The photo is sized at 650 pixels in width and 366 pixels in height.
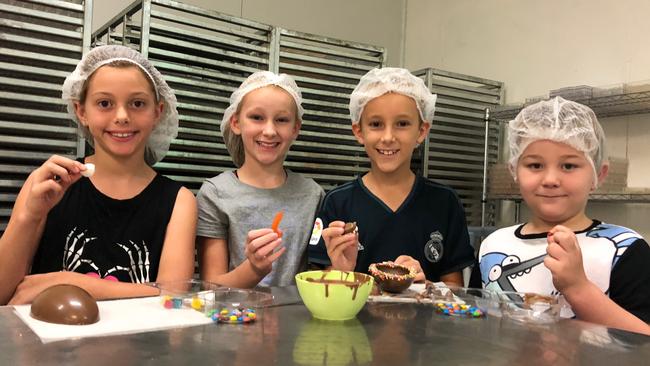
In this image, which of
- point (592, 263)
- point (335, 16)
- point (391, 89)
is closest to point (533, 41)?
point (335, 16)

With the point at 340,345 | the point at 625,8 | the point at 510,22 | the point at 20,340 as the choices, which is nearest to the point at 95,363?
the point at 20,340

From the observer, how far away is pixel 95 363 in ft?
2.04

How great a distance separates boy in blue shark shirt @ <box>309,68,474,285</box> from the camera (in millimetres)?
1691

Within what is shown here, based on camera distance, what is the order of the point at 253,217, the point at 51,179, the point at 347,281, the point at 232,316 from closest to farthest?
the point at 232,316 < the point at 347,281 < the point at 51,179 < the point at 253,217

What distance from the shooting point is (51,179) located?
3.96ft

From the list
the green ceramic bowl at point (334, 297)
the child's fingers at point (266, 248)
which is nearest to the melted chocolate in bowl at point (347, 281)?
the green ceramic bowl at point (334, 297)

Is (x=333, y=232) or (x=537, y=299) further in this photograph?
(x=333, y=232)

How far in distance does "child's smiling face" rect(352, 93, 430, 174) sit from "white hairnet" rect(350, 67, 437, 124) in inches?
0.7

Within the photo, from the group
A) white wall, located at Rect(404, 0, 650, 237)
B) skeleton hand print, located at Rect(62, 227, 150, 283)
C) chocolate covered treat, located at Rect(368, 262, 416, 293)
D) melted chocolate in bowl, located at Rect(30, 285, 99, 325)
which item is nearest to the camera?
melted chocolate in bowl, located at Rect(30, 285, 99, 325)

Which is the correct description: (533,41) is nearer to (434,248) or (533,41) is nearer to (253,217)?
(434,248)

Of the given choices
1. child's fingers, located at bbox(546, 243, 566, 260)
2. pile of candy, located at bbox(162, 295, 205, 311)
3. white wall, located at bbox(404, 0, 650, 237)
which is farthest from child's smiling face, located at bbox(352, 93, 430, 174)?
white wall, located at bbox(404, 0, 650, 237)

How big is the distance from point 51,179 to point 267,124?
2.34ft

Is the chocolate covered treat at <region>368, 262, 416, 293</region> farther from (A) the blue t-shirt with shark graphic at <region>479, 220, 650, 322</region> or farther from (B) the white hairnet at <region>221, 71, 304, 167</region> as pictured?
(B) the white hairnet at <region>221, 71, 304, 167</region>

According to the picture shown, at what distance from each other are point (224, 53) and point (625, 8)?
7.04 feet
